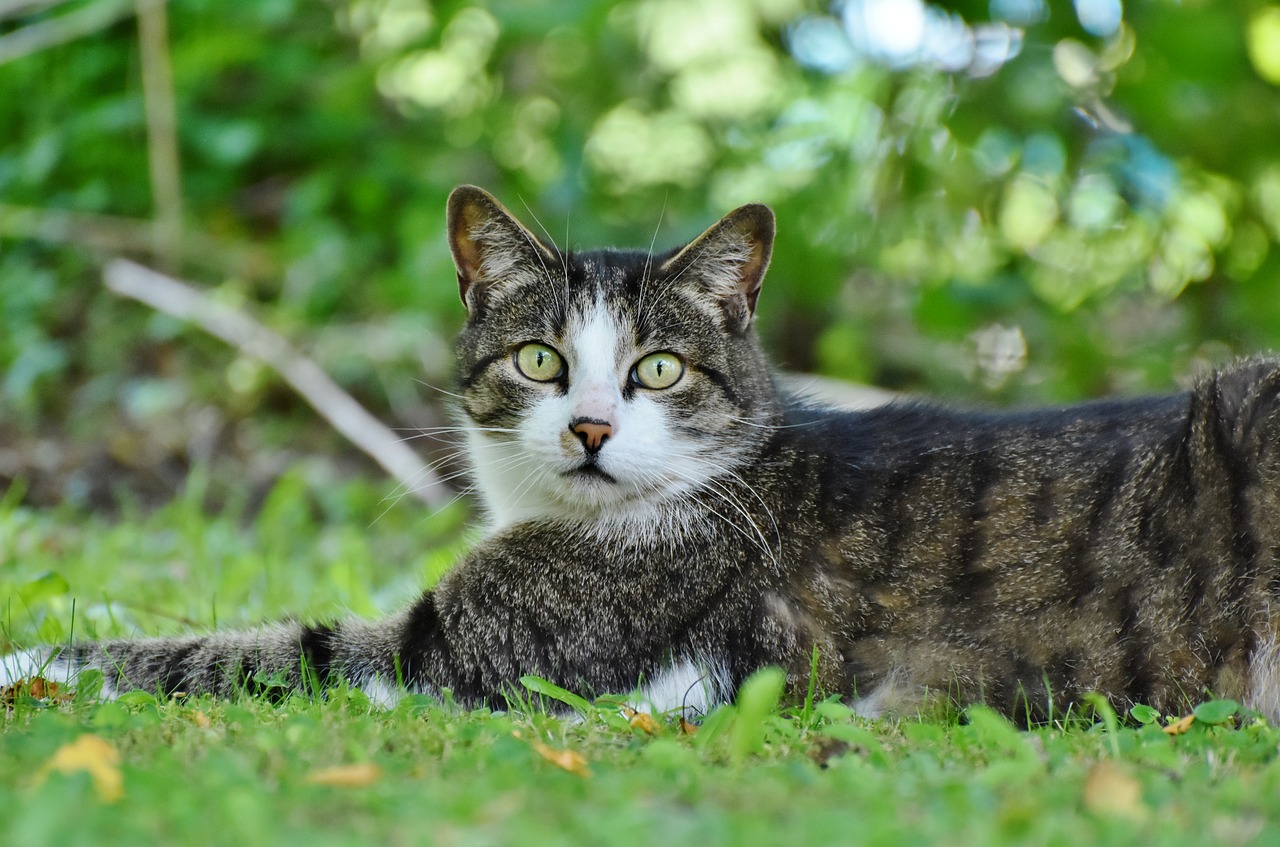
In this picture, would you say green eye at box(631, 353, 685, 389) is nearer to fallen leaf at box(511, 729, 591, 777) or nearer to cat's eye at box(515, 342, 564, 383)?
cat's eye at box(515, 342, 564, 383)

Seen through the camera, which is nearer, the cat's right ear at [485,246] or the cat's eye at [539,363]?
the cat's eye at [539,363]

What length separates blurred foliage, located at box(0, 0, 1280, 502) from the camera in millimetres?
4613

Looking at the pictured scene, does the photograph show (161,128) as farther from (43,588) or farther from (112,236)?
(43,588)

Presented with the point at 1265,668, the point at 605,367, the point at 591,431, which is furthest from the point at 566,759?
the point at 1265,668

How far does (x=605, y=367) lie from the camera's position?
3027 mm

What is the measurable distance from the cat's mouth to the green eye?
0.29 m

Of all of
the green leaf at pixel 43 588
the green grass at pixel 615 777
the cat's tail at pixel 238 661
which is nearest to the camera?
the green grass at pixel 615 777

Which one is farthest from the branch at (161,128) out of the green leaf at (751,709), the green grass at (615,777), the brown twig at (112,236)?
the green leaf at (751,709)

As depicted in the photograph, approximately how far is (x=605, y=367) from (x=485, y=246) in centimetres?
60

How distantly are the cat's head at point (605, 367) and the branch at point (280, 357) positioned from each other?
2234mm

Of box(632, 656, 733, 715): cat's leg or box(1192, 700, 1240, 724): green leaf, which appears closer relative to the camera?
box(1192, 700, 1240, 724): green leaf

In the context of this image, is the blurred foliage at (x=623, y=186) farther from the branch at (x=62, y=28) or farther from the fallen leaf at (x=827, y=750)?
the fallen leaf at (x=827, y=750)

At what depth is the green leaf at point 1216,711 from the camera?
7.68 feet

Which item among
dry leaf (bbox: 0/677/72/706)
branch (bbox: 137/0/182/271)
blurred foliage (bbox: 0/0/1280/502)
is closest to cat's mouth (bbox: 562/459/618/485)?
dry leaf (bbox: 0/677/72/706)
